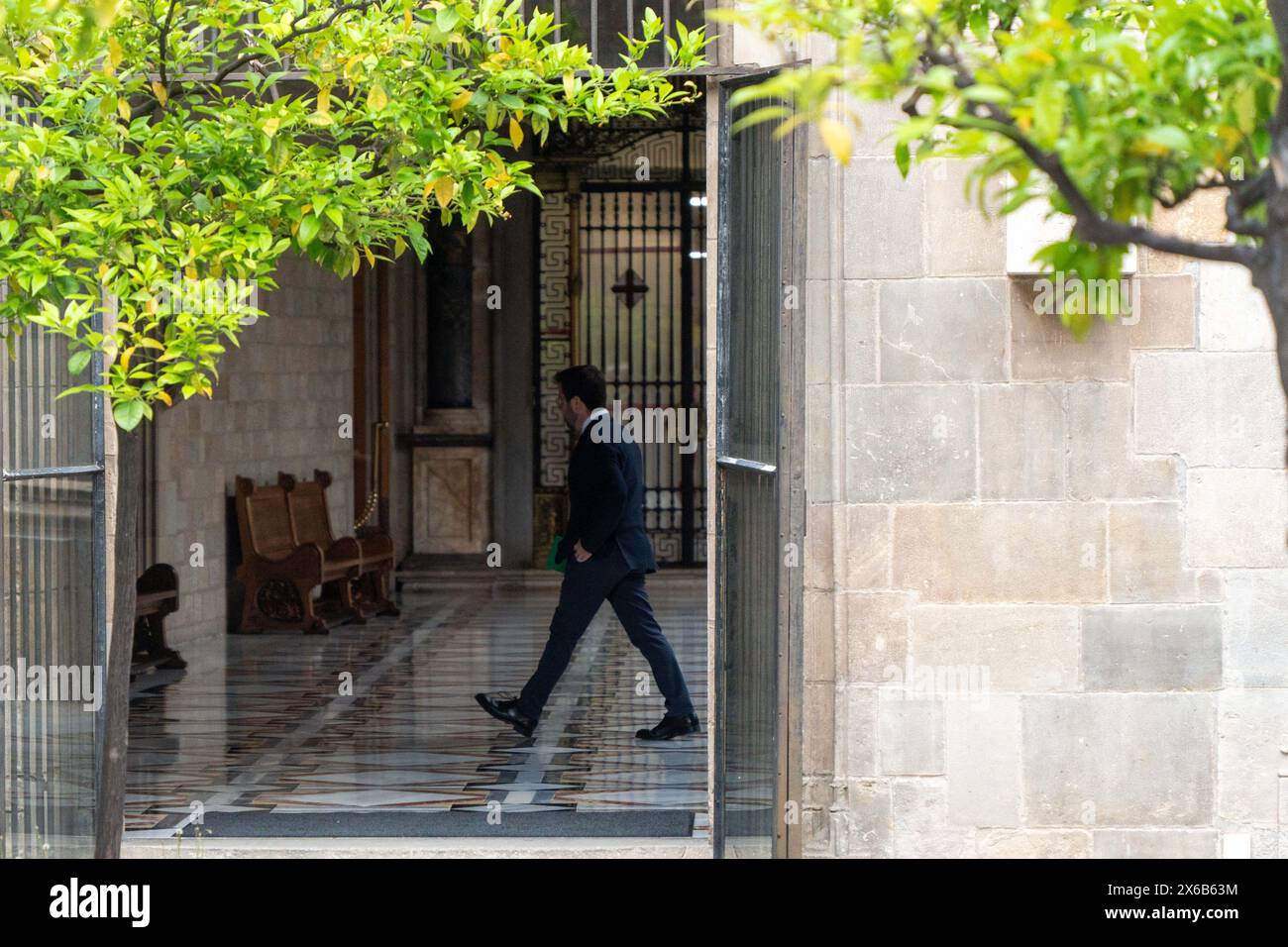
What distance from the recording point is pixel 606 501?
6.91m

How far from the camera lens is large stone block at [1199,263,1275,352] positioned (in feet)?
15.8

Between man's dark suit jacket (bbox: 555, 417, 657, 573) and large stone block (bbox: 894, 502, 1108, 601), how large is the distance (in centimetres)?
222

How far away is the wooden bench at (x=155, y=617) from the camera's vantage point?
29.2 ft

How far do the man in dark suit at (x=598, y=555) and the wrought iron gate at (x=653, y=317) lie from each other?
24.7 feet

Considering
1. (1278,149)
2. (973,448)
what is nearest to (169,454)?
(973,448)

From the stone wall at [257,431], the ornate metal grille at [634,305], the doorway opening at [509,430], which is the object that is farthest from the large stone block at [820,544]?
the ornate metal grille at [634,305]

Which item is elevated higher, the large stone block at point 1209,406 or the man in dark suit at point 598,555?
the large stone block at point 1209,406

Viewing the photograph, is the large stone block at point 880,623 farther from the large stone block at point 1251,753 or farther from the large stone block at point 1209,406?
the large stone block at point 1251,753

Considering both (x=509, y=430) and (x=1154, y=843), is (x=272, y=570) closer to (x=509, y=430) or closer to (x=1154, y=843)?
(x=509, y=430)

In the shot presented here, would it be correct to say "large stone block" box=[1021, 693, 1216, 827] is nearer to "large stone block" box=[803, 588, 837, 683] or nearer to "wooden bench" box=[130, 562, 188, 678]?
"large stone block" box=[803, 588, 837, 683]

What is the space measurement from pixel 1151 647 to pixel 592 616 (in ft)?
8.61

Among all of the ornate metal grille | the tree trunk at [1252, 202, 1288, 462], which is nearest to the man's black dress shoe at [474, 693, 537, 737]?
the tree trunk at [1252, 202, 1288, 462]

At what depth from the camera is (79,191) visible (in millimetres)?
3430

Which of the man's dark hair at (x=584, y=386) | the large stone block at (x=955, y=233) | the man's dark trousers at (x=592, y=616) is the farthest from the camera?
the man's dark hair at (x=584, y=386)
